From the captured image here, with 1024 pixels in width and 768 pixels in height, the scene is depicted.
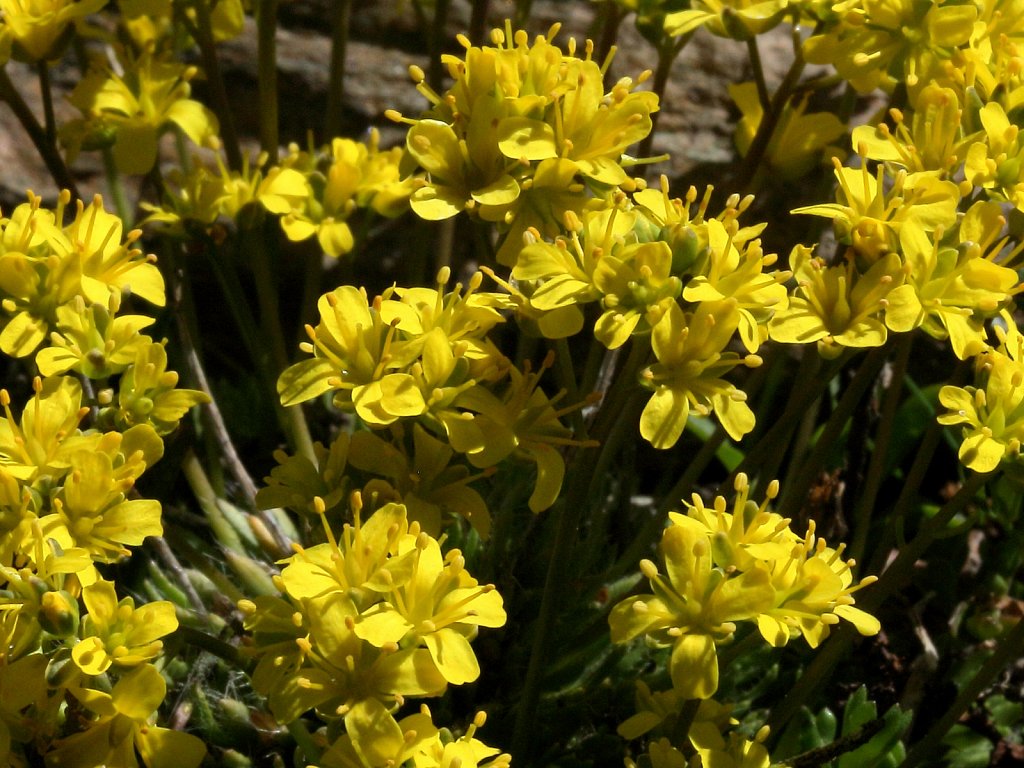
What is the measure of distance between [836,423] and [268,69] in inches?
45.1

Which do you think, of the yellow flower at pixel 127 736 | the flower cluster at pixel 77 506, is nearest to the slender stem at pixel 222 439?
the flower cluster at pixel 77 506

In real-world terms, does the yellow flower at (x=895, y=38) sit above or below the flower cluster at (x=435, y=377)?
above

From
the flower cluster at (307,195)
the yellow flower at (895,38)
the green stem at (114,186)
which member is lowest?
the green stem at (114,186)

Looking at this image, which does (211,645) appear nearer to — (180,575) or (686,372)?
(180,575)

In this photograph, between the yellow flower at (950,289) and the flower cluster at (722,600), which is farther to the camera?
the yellow flower at (950,289)

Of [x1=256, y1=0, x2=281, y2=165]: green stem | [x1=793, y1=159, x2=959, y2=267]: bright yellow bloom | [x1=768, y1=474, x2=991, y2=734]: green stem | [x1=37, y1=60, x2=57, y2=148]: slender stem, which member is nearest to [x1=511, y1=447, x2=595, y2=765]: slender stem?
[x1=768, y1=474, x2=991, y2=734]: green stem

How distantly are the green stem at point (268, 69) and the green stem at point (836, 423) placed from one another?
1.05 m

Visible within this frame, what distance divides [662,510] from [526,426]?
0.40 meters

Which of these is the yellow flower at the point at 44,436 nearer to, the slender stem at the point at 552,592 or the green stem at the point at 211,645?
the green stem at the point at 211,645

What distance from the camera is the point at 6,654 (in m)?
1.26

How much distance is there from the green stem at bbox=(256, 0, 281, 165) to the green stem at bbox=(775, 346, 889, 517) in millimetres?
1051

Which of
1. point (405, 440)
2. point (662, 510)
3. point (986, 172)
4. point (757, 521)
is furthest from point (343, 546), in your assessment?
point (986, 172)

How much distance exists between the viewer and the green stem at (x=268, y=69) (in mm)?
2039

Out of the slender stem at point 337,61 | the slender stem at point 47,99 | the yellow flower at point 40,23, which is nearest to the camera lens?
the yellow flower at point 40,23
